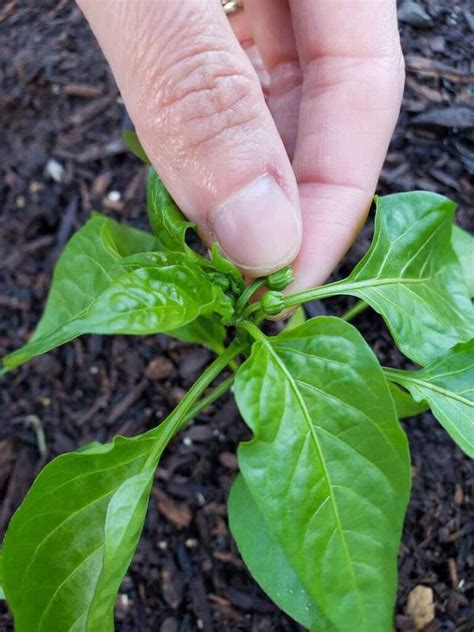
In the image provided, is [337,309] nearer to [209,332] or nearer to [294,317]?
[294,317]

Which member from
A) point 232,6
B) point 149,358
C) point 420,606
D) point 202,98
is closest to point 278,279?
point 202,98

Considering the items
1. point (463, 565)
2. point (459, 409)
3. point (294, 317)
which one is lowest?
point (463, 565)

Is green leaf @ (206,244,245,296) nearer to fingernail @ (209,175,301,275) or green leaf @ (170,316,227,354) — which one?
fingernail @ (209,175,301,275)

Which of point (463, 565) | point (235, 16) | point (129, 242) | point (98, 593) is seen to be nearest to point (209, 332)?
point (129, 242)

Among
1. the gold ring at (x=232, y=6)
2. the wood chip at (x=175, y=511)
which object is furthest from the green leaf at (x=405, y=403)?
the gold ring at (x=232, y=6)

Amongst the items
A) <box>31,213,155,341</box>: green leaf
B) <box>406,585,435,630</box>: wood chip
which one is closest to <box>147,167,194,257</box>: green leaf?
<box>31,213,155,341</box>: green leaf

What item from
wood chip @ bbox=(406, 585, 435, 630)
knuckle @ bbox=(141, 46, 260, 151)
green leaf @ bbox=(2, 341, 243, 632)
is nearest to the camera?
green leaf @ bbox=(2, 341, 243, 632)

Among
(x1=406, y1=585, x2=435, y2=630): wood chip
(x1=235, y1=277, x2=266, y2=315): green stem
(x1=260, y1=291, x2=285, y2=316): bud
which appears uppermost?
(x1=260, y1=291, x2=285, y2=316): bud
